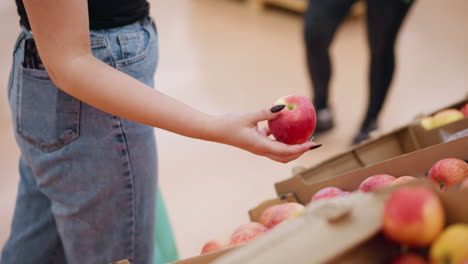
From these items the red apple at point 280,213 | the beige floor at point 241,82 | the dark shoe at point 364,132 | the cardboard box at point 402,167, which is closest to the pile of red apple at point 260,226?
the red apple at point 280,213

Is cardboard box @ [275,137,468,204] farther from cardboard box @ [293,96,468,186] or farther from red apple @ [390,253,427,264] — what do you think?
red apple @ [390,253,427,264]

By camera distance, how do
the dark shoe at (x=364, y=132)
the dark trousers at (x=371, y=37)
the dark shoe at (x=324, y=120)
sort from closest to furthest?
1. the dark trousers at (x=371, y=37)
2. the dark shoe at (x=364, y=132)
3. the dark shoe at (x=324, y=120)

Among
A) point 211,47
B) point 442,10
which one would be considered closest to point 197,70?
point 211,47

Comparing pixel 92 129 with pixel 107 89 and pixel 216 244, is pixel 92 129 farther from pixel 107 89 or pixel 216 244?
pixel 216 244

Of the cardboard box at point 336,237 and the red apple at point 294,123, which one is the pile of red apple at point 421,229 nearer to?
the cardboard box at point 336,237

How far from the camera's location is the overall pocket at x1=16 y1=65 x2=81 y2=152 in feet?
3.17

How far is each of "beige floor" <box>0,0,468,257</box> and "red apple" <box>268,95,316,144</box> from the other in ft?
3.96

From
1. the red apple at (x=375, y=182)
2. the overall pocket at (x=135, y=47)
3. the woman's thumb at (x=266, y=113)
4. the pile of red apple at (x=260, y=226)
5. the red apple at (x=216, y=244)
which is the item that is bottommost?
the red apple at (x=216, y=244)

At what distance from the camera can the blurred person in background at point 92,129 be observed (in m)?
0.80

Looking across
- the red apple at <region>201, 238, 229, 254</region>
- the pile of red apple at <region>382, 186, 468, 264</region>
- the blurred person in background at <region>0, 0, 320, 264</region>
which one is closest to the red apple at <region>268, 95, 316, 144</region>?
the blurred person in background at <region>0, 0, 320, 264</region>

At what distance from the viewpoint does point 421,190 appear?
0.62m

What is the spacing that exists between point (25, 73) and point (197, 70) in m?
2.56

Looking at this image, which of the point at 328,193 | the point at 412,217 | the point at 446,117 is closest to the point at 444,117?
the point at 446,117

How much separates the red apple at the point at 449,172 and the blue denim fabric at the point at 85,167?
62 centimetres
